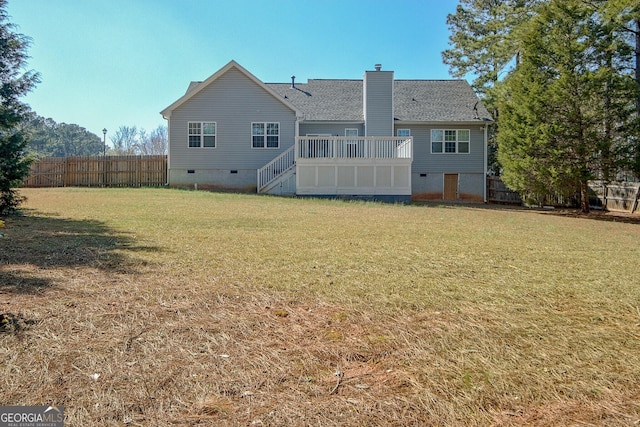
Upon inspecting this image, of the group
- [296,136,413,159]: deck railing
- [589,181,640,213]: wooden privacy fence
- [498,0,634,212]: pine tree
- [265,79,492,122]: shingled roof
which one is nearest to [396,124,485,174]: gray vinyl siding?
[265,79,492,122]: shingled roof

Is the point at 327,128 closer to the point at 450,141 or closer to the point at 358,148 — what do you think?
the point at 358,148

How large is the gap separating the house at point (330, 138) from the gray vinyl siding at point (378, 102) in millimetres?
53

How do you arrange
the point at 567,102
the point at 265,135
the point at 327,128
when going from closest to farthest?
the point at 567,102, the point at 265,135, the point at 327,128

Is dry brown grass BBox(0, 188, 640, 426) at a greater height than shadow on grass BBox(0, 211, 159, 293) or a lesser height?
lesser

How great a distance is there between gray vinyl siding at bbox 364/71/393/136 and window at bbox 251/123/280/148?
4813mm

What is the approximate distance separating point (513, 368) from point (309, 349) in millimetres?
1346

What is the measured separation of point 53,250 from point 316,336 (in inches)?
190

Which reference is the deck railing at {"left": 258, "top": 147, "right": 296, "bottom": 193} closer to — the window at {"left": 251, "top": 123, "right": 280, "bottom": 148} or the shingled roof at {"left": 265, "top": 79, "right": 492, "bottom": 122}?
the window at {"left": 251, "top": 123, "right": 280, "bottom": 148}

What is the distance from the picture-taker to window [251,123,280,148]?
22984mm

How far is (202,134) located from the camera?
23.0m

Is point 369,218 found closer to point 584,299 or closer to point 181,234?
point 181,234

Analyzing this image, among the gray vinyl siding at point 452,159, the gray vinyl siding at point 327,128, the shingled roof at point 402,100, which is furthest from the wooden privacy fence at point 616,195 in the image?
the gray vinyl siding at point 327,128

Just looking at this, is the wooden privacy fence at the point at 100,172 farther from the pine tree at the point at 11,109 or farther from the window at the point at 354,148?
the pine tree at the point at 11,109

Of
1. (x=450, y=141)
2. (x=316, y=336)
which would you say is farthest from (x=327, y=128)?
(x=316, y=336)
